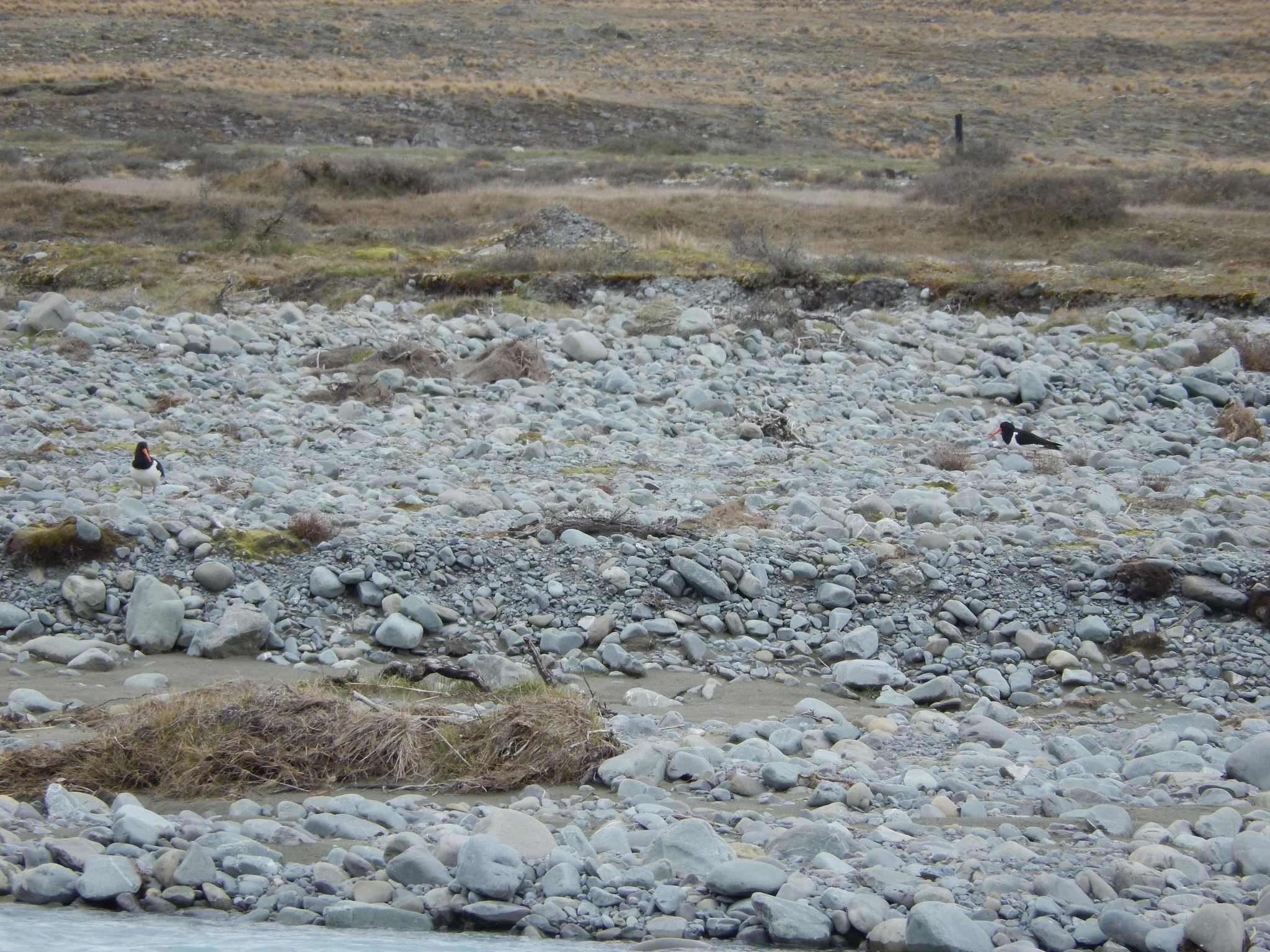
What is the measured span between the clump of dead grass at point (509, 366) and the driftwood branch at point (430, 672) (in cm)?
584

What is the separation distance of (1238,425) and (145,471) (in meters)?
8.88

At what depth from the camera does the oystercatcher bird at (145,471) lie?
813 centimetres

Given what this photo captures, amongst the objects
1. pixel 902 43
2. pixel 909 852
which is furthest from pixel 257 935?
pixel 902 43

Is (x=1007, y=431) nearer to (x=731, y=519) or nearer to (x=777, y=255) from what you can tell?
(x=731, y=519)

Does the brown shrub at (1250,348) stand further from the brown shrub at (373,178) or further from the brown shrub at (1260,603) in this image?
the brown shrub at (373,178)

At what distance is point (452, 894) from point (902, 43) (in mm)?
58195

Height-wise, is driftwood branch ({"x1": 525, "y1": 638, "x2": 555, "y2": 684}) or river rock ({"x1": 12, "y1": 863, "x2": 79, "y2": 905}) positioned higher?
river rock ({"x1": 12, "y1": 863, "x2": 79, "y2": 905})

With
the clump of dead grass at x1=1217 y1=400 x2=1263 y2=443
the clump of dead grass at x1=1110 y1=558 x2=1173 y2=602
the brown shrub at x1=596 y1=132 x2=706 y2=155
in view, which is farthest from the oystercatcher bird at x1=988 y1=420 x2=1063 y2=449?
the brown shrub at x1=596 y1=132 x2=706 y2=155

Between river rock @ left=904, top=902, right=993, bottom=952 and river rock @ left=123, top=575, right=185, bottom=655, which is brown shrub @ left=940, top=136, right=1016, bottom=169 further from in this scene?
river rock @ left=904, top=902, right=993, bottom=952

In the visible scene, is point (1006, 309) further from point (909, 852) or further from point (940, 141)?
point (940, 141)

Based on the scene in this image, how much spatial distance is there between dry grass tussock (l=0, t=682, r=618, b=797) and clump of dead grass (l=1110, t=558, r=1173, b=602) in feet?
11.9

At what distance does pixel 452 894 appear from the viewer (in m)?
3.84

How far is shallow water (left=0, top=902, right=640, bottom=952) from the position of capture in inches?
137

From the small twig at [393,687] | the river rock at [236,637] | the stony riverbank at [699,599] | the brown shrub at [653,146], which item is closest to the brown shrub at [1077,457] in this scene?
the stony riverbank at [699,599]
